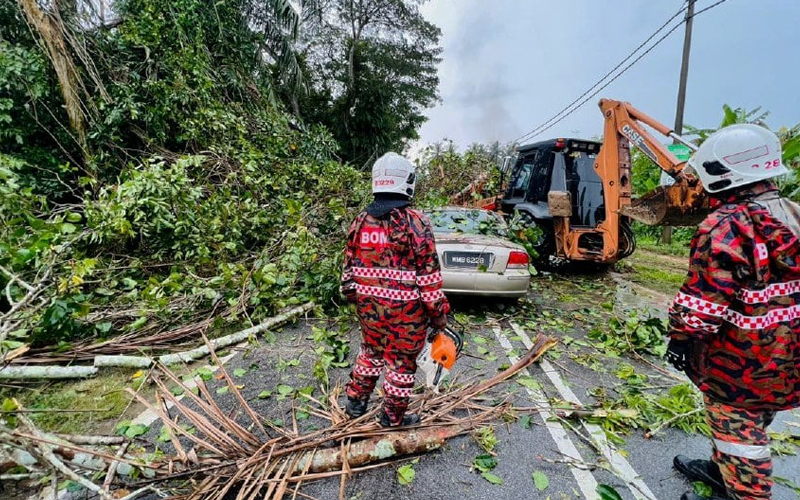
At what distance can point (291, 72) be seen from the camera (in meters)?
12.5

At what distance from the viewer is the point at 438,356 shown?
8.10 feet

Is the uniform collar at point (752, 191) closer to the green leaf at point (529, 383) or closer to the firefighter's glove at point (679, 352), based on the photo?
the firefighter's glove at point (679, 352)

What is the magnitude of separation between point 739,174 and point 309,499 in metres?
2.84

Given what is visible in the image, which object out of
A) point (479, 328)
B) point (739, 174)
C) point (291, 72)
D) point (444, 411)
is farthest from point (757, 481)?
point (291, 72)

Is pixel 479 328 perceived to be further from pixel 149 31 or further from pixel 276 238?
pixel 149 31

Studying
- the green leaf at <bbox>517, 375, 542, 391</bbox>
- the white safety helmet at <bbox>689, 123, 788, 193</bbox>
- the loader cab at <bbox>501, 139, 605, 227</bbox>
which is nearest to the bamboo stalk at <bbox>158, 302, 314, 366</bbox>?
the green leaf at <bbox>517, 375, 542, 391</bbox>

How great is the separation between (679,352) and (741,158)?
1.03m

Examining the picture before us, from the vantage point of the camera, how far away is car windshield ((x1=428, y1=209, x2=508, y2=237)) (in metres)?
5.55

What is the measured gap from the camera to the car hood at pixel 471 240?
4746mm

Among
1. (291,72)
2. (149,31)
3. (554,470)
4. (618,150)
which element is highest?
(291,72)

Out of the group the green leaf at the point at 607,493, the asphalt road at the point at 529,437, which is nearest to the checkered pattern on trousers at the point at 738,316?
the green leaf at the point at 607,493

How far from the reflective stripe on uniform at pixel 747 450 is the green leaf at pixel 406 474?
1674mm

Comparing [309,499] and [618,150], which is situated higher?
[618,150]

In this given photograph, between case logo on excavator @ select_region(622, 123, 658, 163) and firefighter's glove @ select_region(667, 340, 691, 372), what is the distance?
415 cm
